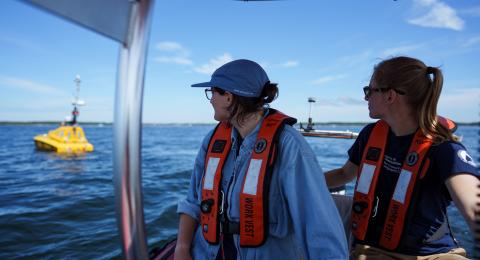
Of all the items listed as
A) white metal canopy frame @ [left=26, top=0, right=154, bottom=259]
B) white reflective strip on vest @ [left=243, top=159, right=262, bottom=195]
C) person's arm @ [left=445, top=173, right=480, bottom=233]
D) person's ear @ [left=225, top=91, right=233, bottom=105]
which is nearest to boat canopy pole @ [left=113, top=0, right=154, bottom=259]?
white metal canopy frame @ [left=26, top=0, right=154, bottom=259]

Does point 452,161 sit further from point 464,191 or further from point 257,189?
point 257,189

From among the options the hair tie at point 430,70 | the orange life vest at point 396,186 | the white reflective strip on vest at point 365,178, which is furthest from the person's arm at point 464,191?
the hair tie at point 430,70

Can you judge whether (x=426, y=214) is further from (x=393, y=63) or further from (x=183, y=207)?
(x=183, y=207)

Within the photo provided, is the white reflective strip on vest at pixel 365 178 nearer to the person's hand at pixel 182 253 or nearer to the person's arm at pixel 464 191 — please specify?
the person's arm at pixel 464 191

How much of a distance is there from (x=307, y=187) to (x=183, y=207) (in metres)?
0.78

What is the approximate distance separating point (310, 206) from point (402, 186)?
75cm

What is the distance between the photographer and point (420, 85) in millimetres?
1755

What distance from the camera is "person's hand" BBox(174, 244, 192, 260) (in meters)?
1.63

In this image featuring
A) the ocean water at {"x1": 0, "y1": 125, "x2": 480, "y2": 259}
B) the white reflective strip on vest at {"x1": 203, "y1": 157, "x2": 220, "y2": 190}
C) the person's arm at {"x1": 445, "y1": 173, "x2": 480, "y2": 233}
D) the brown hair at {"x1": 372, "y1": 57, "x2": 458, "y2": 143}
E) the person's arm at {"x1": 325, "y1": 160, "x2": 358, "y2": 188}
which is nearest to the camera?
the person's arm at {"x1": 445, "y1": 173, "x2": 480, "y2": 233}

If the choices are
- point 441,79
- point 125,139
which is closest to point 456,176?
point 441,79

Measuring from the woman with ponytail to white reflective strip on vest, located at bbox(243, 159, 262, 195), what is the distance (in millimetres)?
832

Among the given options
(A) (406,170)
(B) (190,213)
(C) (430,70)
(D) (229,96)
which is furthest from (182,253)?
(C) (430,70)

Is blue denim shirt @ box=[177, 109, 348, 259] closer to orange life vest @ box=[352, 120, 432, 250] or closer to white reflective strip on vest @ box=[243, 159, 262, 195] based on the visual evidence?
white reflective strip on vest @ box=[243, 159, 262, 195]

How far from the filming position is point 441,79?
1734mm
